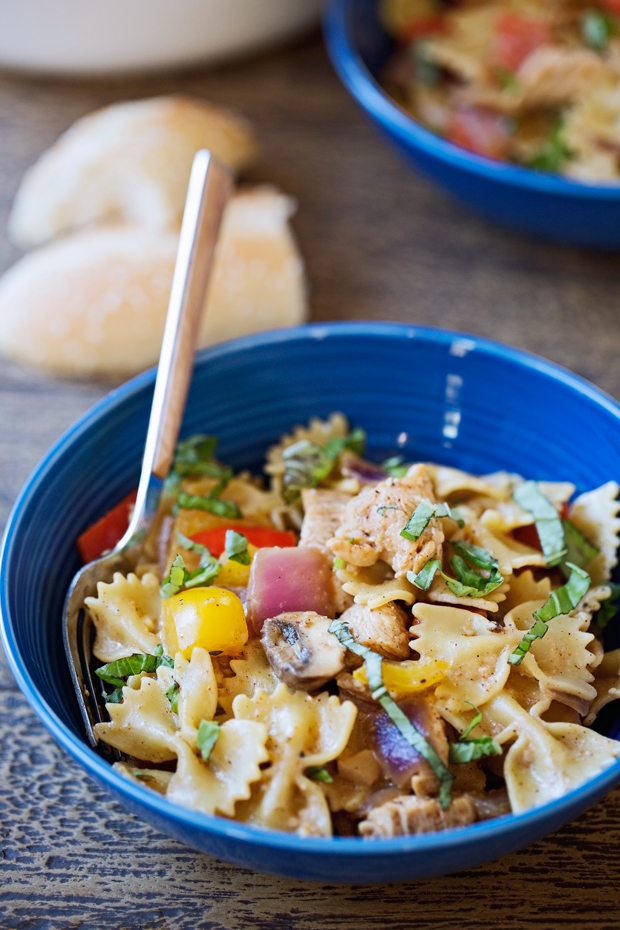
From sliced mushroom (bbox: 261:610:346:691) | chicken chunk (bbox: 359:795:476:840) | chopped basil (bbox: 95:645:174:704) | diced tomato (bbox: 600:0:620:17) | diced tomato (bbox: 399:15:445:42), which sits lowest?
chopped basil (bbox: 95:645:174:704)

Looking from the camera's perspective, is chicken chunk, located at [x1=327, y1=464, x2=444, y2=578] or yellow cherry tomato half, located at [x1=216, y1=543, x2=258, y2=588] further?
yellow cherry tomato half, located at [x1=216, y1=543, x2=258, y2=588]


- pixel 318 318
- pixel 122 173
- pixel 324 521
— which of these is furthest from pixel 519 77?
pixel 324 521

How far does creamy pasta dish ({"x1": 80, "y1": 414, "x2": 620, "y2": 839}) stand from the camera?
2107mm

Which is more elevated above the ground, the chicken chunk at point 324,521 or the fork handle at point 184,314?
the fork handle at point 184,314

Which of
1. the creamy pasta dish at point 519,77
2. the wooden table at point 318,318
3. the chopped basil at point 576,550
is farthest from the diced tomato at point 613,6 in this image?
the chopped basil at point 576,550

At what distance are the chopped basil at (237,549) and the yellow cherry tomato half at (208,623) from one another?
125 millimetres

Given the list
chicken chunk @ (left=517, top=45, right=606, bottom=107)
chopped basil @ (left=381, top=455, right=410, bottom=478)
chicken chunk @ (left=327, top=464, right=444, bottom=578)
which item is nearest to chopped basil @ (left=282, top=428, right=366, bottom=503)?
chopped basil @ (left=381, top=455, right=410, bottom=478)

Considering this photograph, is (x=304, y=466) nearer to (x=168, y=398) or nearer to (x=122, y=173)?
(x=168, y=398)

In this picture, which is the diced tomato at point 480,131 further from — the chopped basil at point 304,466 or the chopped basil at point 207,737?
the chopped basil at point 207,737

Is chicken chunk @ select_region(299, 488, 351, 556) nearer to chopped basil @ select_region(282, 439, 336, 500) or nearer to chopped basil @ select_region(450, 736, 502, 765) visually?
chopped basil @ select_region(282, 439, 336, 500)

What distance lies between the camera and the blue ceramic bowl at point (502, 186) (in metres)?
3.38

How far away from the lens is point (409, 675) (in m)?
2.21

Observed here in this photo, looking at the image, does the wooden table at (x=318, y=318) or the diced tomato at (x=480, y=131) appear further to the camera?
the diced tomato at (x=480, y=131)

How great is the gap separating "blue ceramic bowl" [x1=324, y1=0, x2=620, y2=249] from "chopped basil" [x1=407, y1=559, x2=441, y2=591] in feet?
5.48
